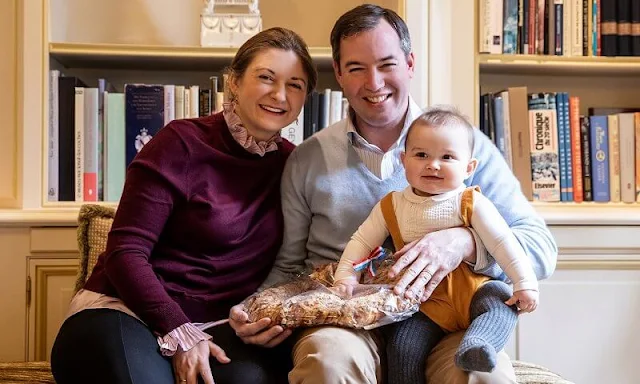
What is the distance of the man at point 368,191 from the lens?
140 centimetres

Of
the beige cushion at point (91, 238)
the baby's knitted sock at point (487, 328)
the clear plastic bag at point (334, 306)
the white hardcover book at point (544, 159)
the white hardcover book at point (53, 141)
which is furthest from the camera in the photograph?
the white hardcover book at point (544, 159)

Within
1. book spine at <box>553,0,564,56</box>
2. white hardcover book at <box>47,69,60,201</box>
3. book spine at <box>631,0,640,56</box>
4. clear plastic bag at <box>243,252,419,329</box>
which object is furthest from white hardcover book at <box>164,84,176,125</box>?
book spine at <box>631,0,640,56</box>

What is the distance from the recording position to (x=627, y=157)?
215 centimetres

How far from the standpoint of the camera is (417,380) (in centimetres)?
135

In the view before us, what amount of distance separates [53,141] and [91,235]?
0.41 meters

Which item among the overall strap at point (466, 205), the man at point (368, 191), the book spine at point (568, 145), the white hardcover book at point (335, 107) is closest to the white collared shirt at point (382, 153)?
the man at point (368, 191)

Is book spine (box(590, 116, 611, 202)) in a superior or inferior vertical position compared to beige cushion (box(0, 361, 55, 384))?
superior

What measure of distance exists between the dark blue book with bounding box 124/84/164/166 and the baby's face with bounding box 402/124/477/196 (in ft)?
2.96

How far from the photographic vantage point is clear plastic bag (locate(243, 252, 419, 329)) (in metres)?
1.35

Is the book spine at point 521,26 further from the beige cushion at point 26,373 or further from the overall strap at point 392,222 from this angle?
the beige cushion at point 26,373

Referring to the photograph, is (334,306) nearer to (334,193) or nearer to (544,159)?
(334,193)

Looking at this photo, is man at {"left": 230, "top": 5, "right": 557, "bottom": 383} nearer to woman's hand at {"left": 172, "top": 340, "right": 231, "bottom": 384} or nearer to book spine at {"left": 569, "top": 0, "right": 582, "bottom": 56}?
woman's hand at {"left": 172, "top": 340, "right": 231, "bottom": 384}

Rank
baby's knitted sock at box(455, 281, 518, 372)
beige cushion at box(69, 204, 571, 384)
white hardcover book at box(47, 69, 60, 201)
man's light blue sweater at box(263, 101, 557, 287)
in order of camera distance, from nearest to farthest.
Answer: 1. baby's knitted sock at box(455, 281, 518, 372)
2. man's light blue sweater at box(263, 101, 557, 287)
3. beige cushion at box(69, 204, 571, 384)
4. white hardcover book at box(47, 69, 60, 201)

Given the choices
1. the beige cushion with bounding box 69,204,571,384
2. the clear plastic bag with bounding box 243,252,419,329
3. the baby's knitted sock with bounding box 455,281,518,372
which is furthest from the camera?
the beige cushion with bounding box 69,204,571,384
